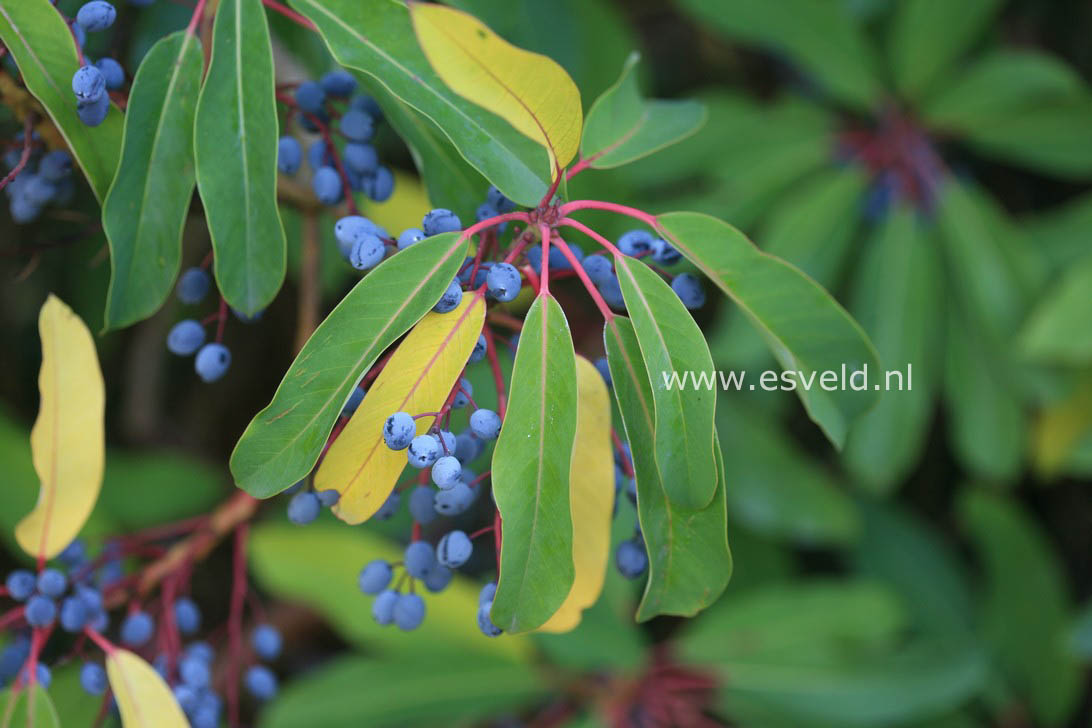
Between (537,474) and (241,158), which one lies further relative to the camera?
(241,158)

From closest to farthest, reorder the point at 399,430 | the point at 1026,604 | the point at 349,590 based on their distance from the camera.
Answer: the point at 399,430 → the point at 349,590 → the point at 1026,604

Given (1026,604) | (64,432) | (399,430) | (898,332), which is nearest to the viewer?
(399,430)


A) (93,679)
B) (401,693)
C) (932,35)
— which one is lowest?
(401,693)

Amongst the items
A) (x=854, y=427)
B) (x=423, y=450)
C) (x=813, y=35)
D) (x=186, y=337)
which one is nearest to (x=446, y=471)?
(x=423, y=450)

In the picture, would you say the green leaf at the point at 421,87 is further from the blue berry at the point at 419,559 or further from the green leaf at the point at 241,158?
the blue berry at the point at 419,559

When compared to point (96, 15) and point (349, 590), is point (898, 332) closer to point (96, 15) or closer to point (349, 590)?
point (349, 590)

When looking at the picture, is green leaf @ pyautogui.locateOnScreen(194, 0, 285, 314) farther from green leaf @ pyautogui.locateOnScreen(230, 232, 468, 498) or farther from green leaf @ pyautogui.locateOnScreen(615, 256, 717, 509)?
green leaf @ pyautogui.locateOnScreen(615, 256, 717, 509)

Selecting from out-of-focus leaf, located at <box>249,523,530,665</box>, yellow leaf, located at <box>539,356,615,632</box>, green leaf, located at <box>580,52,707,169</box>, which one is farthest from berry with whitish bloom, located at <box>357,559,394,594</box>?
out-of-focus leaf, located at <box>249,523,530,665</box>

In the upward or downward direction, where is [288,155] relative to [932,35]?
downward
